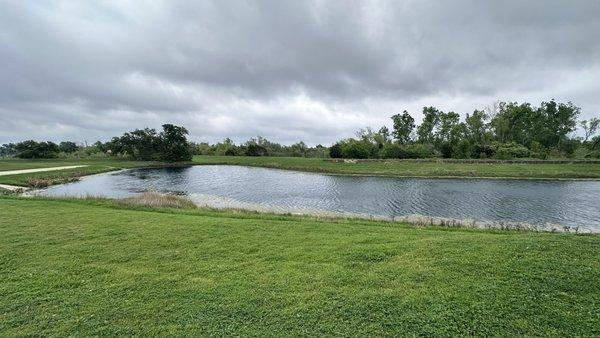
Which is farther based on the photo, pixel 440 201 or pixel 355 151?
pixel 355 151

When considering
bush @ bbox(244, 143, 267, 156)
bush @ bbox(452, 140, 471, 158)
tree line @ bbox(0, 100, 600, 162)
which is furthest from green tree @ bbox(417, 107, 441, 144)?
bush @ bbox(244, 143, 267, 156)

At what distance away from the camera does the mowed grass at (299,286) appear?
15.7ft

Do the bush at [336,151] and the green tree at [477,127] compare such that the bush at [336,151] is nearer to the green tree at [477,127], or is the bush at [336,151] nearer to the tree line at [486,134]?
the tree line at [486,134]

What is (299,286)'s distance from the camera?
602 cm

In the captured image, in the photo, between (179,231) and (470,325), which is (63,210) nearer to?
(179,231)

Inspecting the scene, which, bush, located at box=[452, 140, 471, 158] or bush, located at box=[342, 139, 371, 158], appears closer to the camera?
bush, located at box=[452, 140, 471, 158]

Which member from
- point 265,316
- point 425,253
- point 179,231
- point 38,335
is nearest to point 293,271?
point 265,316

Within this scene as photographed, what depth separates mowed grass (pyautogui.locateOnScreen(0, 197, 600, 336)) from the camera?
188 inches

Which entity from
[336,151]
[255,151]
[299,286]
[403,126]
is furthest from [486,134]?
[299,286]

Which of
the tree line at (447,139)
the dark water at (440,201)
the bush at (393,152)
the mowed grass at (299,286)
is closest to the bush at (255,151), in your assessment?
the tree line at (447,139)

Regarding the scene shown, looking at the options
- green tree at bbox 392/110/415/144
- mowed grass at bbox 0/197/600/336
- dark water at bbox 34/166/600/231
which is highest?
green tree at bbox 392/110/415/144

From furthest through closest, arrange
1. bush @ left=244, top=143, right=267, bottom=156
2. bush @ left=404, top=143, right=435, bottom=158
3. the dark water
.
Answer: bush @ left=244, top=143, right=267, bottom=156 → bush @ left=404, top=143, right=435, bottom=158 → the dark water

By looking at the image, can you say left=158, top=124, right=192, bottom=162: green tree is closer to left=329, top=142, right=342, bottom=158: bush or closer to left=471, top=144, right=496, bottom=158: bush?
left=329, top=142, right=342, bottom=158: bush

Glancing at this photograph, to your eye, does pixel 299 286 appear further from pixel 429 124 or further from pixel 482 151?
pixel 429 124
